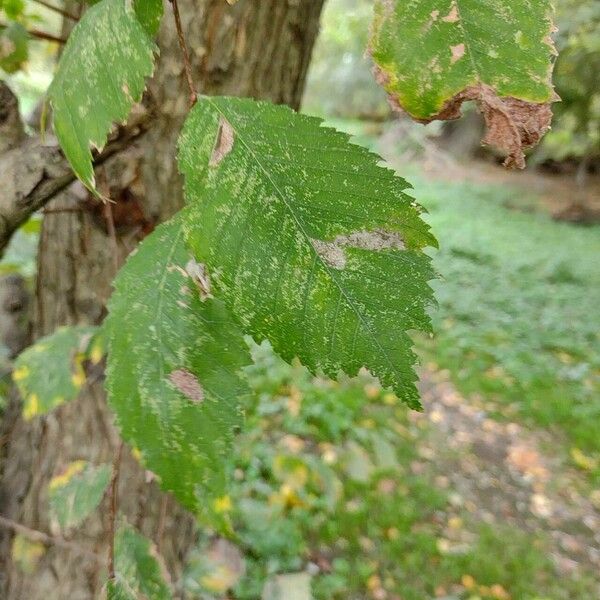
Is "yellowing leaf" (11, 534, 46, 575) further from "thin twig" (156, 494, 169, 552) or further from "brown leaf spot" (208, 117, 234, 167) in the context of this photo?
"brown leaf spot" (208, 117, 234, 167)

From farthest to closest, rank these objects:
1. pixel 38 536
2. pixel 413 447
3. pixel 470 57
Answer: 1. pixel 413 447
2. pixel 38 536
3. pixel 470 57

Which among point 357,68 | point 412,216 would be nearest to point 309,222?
point 412,216

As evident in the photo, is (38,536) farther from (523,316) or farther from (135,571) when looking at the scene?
(523,316)

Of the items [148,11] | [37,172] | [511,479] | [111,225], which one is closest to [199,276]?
[148,11]

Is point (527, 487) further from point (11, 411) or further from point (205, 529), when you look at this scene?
point (11, 411)

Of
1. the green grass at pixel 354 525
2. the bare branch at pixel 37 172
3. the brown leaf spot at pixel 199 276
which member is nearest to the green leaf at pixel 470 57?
the brown leaf spot at pixel 199 276

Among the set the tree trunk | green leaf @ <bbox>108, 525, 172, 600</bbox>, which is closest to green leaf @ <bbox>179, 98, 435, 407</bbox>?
green leaf @ <bbox>108, 525, 172, 600</bbox>
